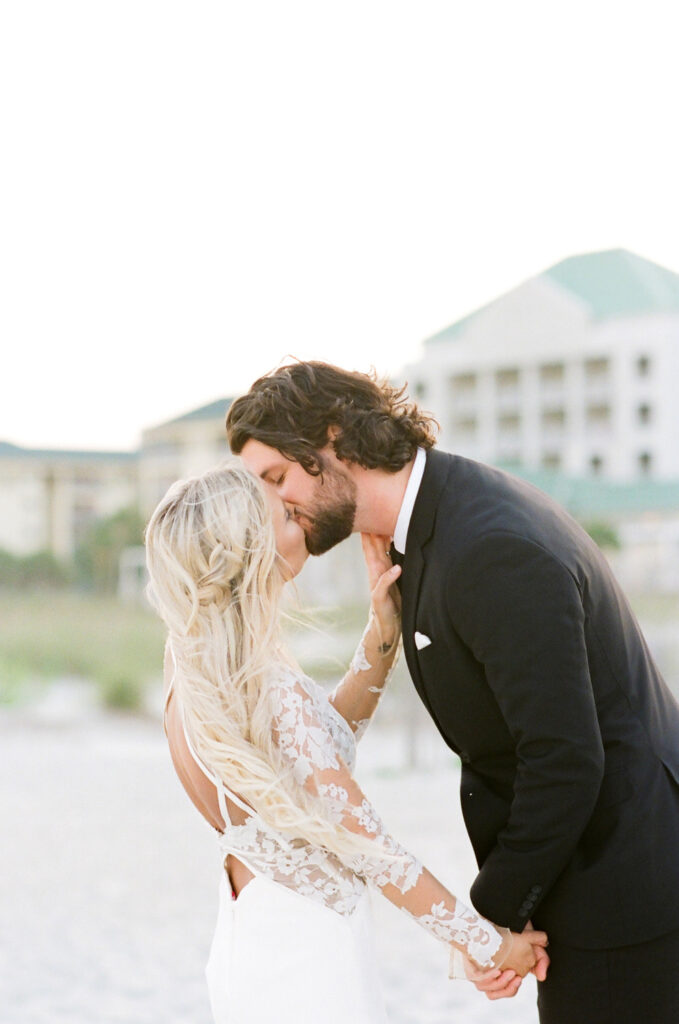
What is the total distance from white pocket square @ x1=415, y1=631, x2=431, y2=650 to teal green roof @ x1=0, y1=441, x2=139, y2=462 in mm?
8539

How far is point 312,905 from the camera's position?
1634mm

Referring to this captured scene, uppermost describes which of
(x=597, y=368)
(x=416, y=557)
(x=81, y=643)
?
(x=597, y=368)

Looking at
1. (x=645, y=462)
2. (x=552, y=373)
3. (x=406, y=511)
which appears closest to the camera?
(x=406, y=511)

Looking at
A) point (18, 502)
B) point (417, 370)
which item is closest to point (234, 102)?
point (417, 370)

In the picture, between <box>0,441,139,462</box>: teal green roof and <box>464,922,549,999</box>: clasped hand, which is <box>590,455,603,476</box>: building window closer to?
<box>0,441,139,462</box>: teal green roof

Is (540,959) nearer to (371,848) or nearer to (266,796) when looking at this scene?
(371,848)

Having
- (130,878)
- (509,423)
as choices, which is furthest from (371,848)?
(509,423)

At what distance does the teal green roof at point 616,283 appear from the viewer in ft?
30.2

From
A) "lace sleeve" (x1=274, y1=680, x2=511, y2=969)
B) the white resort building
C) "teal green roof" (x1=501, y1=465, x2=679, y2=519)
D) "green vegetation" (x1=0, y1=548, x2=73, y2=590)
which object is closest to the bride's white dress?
"lace sleeve" (x1=274, y1=680, x2=511, y2=969)

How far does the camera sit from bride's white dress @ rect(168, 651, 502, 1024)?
159 cm

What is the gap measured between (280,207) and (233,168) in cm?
49

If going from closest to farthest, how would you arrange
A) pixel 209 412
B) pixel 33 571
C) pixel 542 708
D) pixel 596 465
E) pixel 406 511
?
pixel 542 708 → pixel 406 511 → pixel 209 412 → pixel 596 465 → pixel 33 571

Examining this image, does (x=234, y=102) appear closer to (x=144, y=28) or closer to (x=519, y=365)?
(x=144, y=28)

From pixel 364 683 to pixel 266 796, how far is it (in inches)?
15.8
